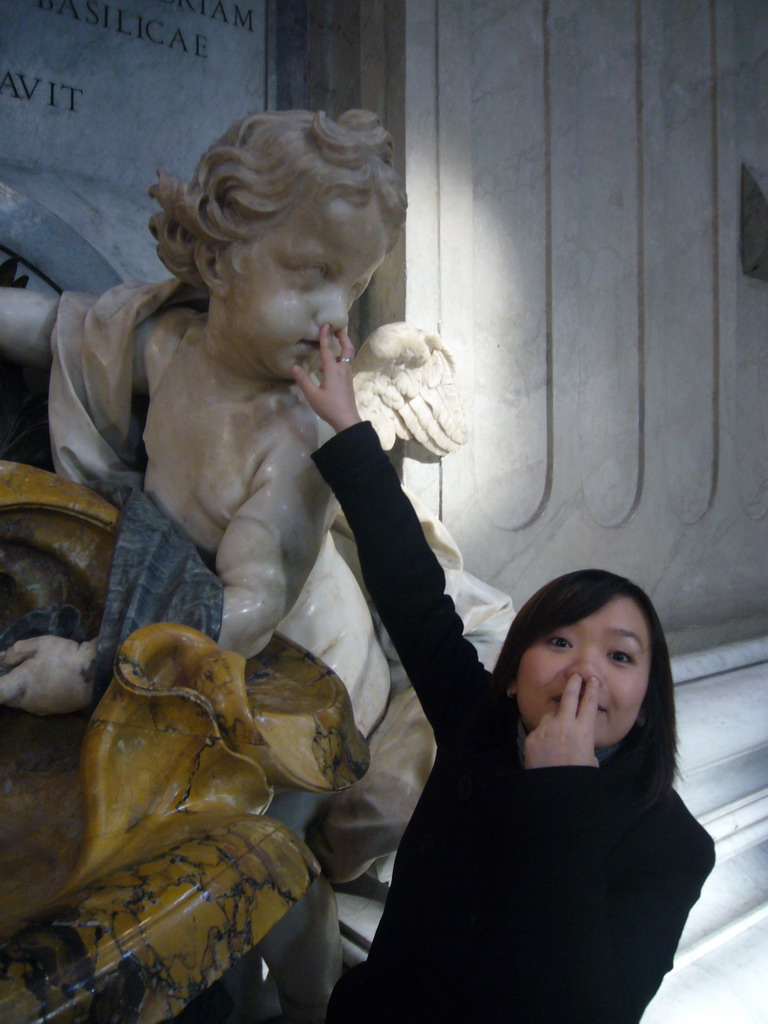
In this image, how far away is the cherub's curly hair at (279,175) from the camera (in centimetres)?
100

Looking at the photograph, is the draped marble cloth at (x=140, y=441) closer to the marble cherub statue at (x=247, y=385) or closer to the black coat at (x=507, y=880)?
the marble cherub statue at (x=247, y=385)

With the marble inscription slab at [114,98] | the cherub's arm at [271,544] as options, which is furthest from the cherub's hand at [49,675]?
the marble inscription slab at [114,98]

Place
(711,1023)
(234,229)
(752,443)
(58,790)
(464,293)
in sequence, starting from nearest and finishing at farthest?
(58,790) → (234,229) → (711,1023) → (464,293) → (752,443)

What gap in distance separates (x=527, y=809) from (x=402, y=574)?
1.21ft

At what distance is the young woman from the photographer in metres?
0.75

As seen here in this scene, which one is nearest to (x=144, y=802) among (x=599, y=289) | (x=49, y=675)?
(x=49, y=675)

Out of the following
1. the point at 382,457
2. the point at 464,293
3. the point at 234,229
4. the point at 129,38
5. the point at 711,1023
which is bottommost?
the point at 711,1023

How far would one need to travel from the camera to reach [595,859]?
0.76 m

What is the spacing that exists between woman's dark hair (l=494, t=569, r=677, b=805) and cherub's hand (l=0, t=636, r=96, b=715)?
497 millimetres

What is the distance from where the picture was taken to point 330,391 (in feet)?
3.59

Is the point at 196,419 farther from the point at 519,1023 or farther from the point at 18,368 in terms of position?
the point at 519,1023

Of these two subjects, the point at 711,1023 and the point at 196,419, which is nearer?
the point at 196,419

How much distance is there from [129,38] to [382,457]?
1.35 m

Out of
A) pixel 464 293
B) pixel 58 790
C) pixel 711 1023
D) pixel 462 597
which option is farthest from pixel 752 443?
pixel 58 790
